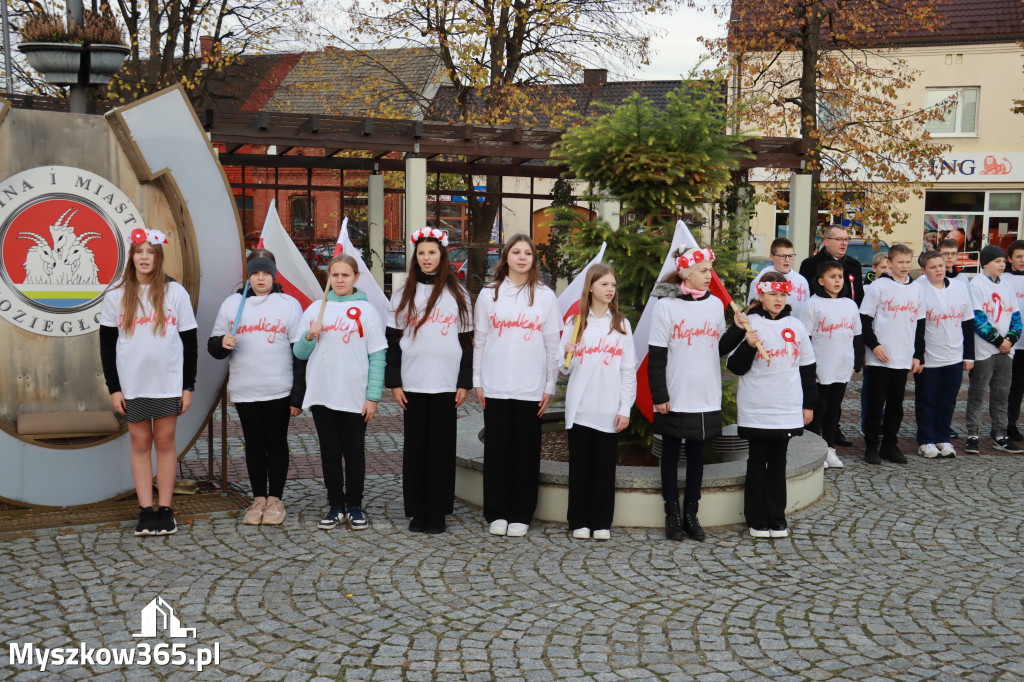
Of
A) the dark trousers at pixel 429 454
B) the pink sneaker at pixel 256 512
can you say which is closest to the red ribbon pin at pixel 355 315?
the dark trousers at pixel 429 454

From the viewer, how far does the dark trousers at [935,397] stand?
8391 millimetres

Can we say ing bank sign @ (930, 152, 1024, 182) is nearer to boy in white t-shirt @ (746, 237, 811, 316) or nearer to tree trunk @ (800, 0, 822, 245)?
tree trunk @ (800, 0, 822, 245)

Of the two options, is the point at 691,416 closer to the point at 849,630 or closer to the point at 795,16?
the point at 849,630

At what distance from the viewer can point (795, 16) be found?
663 inches

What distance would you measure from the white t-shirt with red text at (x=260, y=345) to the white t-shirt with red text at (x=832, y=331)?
13.1 feet

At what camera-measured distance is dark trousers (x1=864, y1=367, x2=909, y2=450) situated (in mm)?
8078

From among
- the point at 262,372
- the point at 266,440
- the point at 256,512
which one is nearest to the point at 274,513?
the point at 256,512

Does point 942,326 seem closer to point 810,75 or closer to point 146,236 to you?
point 146,236

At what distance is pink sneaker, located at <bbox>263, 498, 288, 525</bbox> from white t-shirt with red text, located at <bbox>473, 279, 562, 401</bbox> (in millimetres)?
1477

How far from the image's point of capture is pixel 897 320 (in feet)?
26.4

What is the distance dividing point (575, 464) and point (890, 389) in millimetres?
3493

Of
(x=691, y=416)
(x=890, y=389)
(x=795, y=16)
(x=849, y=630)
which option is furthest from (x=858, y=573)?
(x=795, y=16)

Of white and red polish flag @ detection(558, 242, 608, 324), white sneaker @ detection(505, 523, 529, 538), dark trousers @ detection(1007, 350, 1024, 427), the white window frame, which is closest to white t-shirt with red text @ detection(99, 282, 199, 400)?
white sneaker @ detection(505, 523, 529, 538)

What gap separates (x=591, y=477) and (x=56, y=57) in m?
4.93
